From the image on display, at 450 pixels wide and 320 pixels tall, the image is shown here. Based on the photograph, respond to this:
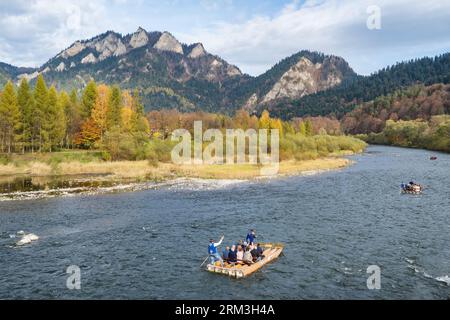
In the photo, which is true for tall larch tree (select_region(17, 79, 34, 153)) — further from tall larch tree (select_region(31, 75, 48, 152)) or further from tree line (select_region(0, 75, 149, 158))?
tall larch tree (select_region(31, 75, 48, 152))

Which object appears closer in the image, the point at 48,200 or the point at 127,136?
the point at 48,200

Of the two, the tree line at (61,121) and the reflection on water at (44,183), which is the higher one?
the tree line at (61,121)

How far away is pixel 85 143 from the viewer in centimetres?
10881

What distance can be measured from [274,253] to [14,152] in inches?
3216

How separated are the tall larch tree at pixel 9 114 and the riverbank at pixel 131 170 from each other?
1088cm

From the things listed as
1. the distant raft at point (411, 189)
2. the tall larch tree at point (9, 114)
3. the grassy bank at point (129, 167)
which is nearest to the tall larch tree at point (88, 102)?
the grassy bank at point (129, 167)

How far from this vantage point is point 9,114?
90500 mm

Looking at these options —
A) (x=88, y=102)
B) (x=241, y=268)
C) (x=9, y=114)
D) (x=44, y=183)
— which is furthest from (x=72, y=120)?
(x=241, y=268)

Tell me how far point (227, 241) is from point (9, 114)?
72444 millimetres

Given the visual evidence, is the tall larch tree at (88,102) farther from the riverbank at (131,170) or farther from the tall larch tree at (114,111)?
the riverbank at (131,170)

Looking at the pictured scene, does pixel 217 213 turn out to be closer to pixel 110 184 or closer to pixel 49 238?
pixel 49 238

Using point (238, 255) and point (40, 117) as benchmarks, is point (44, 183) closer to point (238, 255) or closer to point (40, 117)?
point (40, 117)

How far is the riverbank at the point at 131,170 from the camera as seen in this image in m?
81.5
